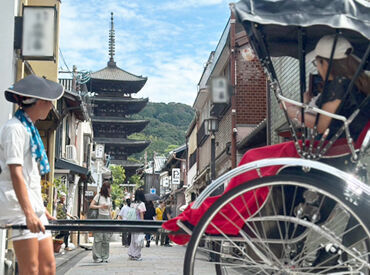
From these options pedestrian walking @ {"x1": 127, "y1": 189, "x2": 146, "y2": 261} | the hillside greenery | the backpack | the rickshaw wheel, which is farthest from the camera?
the hillside greenery

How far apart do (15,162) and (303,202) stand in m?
1.79

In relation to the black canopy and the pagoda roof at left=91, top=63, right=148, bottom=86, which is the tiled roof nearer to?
the pagoda roof at left=91, top=63, right=148, bottom=86

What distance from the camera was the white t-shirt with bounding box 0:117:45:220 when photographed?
11.5ft

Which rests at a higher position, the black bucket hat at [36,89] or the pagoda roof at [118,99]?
the pagoda roof at [118,99]

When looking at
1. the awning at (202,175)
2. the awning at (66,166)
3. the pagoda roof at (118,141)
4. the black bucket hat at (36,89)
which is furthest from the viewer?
the pagoda roof at (118,141)

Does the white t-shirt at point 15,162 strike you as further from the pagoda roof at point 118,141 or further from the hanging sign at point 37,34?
the pagoda roof at point 118,141

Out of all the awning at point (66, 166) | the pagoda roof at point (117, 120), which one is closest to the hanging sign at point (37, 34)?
the awning at point (66, 166)

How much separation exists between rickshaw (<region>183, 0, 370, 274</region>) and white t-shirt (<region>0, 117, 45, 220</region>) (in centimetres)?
102

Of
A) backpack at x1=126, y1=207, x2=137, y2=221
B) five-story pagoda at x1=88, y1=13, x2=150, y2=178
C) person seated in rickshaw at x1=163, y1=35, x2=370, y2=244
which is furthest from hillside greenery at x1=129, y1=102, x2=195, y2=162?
person seated in rickshaw at x1=163, y1=35, x2=370, y2=244

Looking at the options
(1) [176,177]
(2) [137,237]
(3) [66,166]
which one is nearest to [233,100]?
(3) [66,166]

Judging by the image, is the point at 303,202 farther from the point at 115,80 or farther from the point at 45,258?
the point at 115,80

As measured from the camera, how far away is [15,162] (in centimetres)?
347

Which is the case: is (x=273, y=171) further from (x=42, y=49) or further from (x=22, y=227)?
(x=42, y=49)

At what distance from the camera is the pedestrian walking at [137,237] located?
47.9ft
